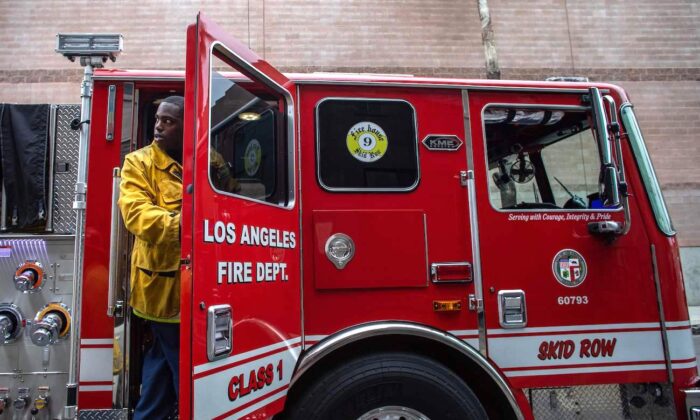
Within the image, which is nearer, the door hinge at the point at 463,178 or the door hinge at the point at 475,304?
the door hinge at the point at 475,304

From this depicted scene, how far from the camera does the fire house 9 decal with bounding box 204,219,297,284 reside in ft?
6.53

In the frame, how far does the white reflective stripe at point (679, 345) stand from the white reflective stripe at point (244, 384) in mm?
Answer: 2207

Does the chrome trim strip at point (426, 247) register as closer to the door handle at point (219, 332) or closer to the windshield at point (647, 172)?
the door handle at point (219, 332)

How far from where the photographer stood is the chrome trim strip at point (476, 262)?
2.72 m

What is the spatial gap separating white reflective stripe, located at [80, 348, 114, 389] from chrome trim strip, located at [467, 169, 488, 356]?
80.7 inches

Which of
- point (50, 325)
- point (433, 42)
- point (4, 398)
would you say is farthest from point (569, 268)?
point (433, 42)

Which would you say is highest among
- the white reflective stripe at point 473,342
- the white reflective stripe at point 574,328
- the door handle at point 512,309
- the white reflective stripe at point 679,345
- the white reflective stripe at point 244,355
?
the door handle at point 512,309

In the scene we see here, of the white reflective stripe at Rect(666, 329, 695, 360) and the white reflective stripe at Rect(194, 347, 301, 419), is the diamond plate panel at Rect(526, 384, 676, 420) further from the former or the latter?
the white reflective stripe at Rect(194, 347, 301, 419)

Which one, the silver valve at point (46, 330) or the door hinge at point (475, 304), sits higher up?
the door hinge at point (475, 304)

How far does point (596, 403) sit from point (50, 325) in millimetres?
3239

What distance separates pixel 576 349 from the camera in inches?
109

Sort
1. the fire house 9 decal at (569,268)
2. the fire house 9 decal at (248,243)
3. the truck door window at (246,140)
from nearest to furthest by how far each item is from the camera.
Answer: the fire house 9 decal at (248,243) < the truck door window at (246,140) < the fire house 9 decal at (569,268)

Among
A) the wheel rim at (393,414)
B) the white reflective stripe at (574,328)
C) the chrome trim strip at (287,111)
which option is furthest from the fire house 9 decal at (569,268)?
the chrome trim strip at (287,111)

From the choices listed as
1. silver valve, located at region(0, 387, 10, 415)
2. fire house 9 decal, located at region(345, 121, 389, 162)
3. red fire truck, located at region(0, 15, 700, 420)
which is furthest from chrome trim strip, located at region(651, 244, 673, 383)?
silver valve, located at region(0, 387, 10, 415)
